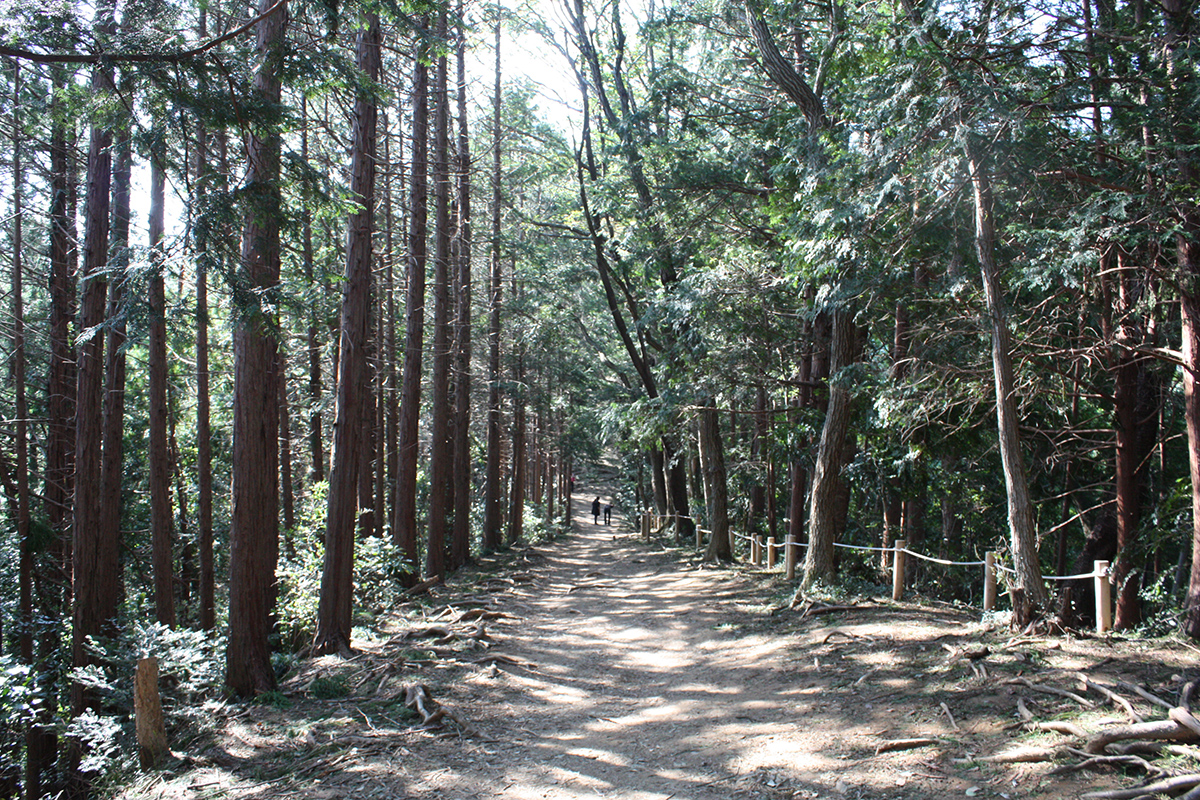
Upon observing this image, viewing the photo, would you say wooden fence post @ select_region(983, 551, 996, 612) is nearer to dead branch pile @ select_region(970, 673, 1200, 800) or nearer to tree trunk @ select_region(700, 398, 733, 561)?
dead branch pile @ select_region(970, 673, 1200, 800)

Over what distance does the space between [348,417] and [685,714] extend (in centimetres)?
523

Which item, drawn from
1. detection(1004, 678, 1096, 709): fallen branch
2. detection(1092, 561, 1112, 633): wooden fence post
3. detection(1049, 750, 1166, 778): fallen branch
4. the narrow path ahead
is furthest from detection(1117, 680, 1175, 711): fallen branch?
the narrow path ahead

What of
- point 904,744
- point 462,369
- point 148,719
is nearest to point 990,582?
point 904,744

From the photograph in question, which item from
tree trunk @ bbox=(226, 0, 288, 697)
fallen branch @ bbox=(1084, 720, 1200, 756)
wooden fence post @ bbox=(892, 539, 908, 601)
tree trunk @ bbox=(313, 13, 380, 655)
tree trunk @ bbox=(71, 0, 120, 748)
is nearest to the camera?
fallen branch @ bbox=(1084, 720, 1200, 756)

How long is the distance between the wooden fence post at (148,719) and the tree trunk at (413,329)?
639 cm

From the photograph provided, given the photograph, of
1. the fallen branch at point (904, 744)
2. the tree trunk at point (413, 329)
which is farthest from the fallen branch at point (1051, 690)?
the tree trunk at point (413, 329)

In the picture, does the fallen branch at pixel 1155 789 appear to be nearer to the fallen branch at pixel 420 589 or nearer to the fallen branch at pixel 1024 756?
the fallen branch at pixel 1024 756

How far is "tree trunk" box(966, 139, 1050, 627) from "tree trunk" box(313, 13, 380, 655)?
7.08 m

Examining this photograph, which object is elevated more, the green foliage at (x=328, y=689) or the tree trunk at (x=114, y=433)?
the tree trunk at (x=114, y=433)

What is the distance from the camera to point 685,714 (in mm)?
6883

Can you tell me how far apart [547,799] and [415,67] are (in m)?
12.8

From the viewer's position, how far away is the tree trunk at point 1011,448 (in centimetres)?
744

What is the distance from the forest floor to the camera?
16.5 feet

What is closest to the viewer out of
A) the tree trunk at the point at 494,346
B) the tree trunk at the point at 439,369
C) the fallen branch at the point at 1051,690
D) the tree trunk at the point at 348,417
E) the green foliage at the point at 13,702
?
the fallen branch at the point at 1051,690
